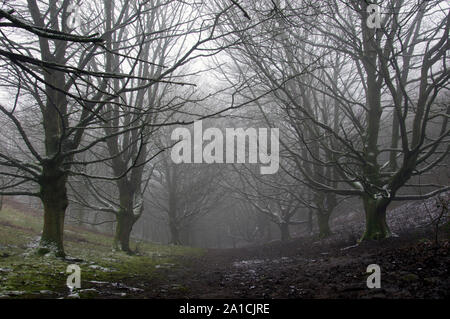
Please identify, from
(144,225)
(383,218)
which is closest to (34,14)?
(383,218)

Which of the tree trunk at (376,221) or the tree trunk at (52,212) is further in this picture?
the tree trunk at (376,221)

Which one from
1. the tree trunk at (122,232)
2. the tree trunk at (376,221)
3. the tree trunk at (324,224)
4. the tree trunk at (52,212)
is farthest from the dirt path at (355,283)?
the tree trunk at (324,224)

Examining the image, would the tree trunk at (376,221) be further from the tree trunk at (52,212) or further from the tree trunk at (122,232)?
the tree trunk at (122,232)

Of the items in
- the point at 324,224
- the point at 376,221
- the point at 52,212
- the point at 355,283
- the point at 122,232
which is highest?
the point at 52,212

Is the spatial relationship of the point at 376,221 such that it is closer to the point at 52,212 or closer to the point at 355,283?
the point at 355,283

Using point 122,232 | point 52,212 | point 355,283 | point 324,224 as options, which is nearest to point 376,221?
point 355,283

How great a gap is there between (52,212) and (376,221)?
7.91 metres

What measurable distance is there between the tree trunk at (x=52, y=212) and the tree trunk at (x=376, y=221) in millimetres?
7572

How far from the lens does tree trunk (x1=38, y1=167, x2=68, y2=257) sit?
6375 mm

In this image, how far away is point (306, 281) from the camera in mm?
4789

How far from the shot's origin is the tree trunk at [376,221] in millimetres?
8391

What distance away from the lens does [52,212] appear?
254 inches
